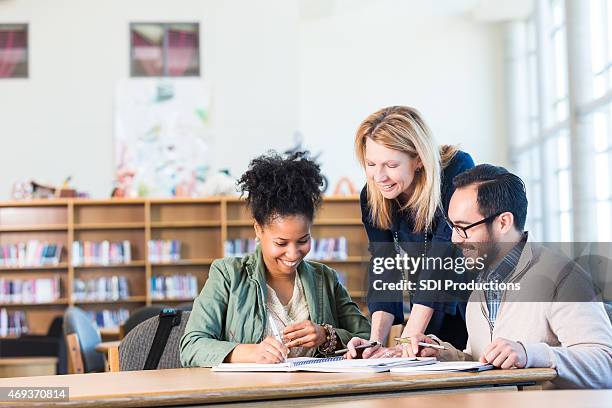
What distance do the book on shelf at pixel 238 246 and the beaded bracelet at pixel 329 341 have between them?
275 inches

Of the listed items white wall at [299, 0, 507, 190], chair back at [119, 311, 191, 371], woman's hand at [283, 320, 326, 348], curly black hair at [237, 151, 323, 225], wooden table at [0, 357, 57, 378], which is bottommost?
wooden table at [0, 357, 57, 378]

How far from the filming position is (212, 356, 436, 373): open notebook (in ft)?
7.38

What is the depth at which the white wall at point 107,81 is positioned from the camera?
10.9 metres

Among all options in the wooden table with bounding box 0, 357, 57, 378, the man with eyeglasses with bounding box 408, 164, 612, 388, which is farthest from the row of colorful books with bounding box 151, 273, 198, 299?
the man with eyeglasses with bounding box 408, 164, 612, 388

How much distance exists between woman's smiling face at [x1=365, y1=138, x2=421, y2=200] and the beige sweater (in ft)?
1.80

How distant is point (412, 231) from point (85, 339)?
3416 mm

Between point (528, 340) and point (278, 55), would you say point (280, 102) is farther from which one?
point (528, 340)

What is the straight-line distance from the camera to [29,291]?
965 cm

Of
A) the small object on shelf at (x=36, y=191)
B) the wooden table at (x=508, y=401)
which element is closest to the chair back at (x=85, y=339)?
the small object on shelf at (x=36, y=191)

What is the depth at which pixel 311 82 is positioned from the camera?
12609mm

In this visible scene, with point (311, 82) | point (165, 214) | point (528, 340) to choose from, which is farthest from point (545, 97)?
point (528, 340)

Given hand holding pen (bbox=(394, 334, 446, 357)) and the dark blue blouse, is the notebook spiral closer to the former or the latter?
hand holding pen (bbox=(394, 334, 446, 357))

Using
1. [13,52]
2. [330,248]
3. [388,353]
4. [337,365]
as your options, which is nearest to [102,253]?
[330,248]

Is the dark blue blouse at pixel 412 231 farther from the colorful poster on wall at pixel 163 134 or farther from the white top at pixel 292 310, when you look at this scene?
the colorful poster on wall at pixel 163 134
